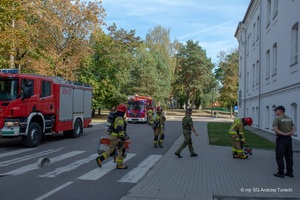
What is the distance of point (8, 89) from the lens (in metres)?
13.3

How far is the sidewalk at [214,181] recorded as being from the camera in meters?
6.54

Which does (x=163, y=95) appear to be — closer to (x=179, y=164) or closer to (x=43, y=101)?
(x=43, y=101)

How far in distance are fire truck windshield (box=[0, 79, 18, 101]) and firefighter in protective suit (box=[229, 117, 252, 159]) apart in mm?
8322

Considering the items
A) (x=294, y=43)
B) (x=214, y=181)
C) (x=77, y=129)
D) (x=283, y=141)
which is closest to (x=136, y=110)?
(x=77, y=129)

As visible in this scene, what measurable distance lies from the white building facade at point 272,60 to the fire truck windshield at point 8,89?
12689 mm

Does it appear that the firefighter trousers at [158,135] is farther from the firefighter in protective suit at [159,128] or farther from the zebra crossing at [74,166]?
the zebra crossing at [74,166]

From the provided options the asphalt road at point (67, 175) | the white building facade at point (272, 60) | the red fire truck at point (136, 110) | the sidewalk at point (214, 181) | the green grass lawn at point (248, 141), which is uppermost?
the white building facade at point (272, 60)

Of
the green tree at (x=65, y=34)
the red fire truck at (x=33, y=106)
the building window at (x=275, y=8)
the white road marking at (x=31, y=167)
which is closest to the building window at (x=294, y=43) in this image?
the building window at (x=275, y=8)

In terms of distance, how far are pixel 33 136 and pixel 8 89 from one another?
2146 millimetres

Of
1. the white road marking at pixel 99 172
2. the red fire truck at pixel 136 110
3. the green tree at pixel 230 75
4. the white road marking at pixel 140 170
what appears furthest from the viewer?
the green tree at pixel 230 75

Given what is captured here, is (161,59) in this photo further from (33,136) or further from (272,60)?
(33,136)

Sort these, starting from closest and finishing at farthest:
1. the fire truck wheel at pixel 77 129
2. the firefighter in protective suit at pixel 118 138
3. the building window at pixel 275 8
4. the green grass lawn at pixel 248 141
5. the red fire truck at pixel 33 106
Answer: the firefighter in protective suit at pixel 118 138 < the red fire truck at pixel 33 106 < the green grass lawn at pixel 248 141 < the fire truck wheel at pixel 77 129 < the building window at pixel 275 8

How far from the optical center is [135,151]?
13.1m

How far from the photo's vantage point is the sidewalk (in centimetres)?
654
